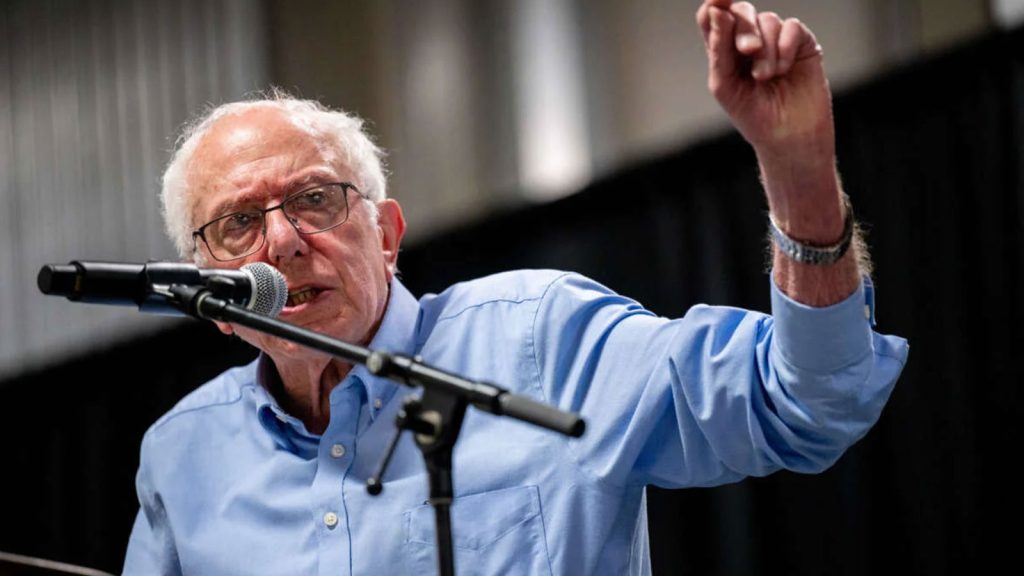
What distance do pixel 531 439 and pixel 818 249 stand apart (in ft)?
1.94

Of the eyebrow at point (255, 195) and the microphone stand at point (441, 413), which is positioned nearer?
the microphone stand at point (441, 413)

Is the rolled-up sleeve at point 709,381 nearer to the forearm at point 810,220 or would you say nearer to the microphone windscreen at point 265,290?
the forearm at point 810,220

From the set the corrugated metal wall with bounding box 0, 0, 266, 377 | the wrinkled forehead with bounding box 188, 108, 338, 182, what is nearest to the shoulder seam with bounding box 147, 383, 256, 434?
the wrinkled forehead with bounding box 188, 108, 338, 182

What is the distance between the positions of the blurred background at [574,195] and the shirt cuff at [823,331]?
1708mm

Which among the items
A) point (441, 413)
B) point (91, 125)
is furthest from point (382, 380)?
point (91, 125)

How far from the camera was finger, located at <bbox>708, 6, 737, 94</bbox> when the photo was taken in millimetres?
1369

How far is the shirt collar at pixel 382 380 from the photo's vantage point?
1997 mm

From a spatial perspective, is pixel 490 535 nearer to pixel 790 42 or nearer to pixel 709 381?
pixel 709 381

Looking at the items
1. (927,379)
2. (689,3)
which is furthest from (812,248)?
(689,3)

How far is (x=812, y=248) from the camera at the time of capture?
1.44m

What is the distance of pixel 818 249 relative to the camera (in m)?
1.44

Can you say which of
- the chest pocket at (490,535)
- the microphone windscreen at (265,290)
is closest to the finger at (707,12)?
the microphone windscreen at (265,290)

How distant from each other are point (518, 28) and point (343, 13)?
90 cm

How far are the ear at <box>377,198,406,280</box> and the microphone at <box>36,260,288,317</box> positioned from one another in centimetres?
76
